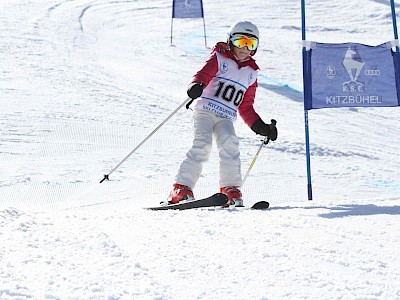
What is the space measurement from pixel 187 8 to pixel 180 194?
11898mm

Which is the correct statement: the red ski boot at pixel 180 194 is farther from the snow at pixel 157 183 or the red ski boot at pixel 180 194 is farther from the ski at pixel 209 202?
the snow at pixel 157 183

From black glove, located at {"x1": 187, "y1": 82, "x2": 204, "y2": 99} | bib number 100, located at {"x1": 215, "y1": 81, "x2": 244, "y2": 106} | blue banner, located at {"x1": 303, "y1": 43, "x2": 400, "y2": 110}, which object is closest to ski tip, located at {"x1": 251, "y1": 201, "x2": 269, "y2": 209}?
black glove, located at {"x1": 187, "y1": 82, "x2": 204, "y2": 99}

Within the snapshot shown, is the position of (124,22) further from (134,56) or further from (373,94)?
(373,94)

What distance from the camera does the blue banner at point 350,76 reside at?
4.98 metres

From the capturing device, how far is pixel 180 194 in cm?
429

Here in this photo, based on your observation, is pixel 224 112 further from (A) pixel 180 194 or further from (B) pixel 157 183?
(B) pixel 157 183

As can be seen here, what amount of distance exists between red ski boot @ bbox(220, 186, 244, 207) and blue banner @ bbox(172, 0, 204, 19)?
37.8 feet

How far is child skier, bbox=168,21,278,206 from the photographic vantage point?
4.34 metres

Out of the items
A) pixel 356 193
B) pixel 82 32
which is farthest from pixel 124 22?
pixel 356 193

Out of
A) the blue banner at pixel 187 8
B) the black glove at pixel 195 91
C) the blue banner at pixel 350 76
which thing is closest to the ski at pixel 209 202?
the black glove at pixel 195 91

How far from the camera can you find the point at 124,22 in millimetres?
19422

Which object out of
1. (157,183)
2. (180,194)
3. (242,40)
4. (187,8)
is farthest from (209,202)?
(187,8)

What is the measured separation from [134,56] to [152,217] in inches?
445

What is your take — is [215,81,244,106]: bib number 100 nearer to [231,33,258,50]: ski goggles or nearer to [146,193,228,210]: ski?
[231,33,258,50]: ski goggles
